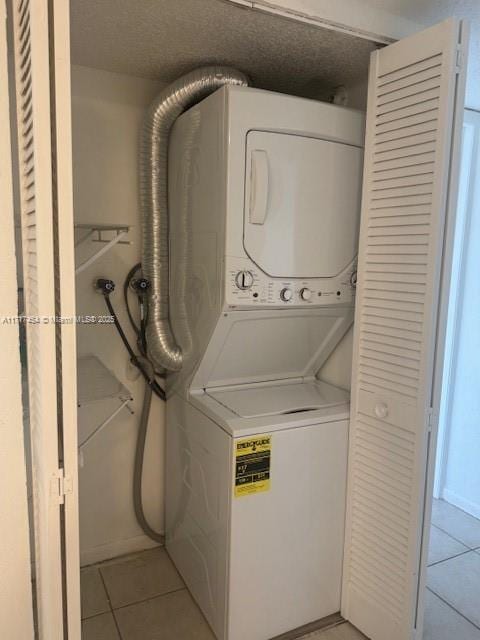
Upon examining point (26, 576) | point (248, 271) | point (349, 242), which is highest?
point (349, 242)

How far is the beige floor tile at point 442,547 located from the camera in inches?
99.6

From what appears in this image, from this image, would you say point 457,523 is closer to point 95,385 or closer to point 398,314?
point 398,314

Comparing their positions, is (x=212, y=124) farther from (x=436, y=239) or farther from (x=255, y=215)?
(x=436, y=239)

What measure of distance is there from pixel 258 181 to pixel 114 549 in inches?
77.8

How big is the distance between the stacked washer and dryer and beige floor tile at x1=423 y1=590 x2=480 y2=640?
1.35ft

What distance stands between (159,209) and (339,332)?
39.3 inches

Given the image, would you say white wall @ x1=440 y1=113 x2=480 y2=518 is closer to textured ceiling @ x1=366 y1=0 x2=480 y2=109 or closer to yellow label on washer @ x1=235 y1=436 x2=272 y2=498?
textured ceiling @ x1=366 y1=0 x2=480 y2=109

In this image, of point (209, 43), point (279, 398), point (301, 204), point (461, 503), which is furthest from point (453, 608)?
point (209, 43)

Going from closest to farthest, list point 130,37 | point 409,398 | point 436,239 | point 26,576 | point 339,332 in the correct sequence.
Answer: point 26,576 → point 436,239 → point 409,398 → point 130,37 → point 339,332

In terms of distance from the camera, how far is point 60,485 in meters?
1.09

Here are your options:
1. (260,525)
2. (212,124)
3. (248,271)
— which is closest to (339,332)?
(248,271)

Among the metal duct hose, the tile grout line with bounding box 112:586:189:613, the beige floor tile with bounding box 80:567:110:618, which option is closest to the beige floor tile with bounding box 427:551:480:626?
the tile grout line with bounding box 112:586:189:613

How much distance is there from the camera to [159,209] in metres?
2.18

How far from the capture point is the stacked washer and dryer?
1.74 m
